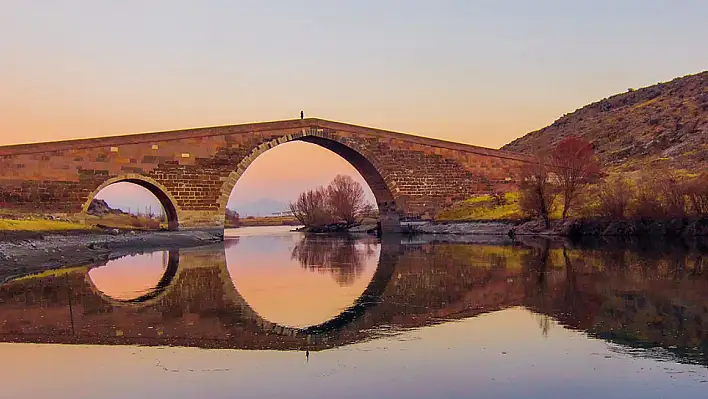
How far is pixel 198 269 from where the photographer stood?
20.3 metres

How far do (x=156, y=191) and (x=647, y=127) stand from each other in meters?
50.0

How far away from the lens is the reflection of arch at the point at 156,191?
33331 mm

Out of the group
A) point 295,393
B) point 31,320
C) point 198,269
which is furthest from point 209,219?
point 295,393

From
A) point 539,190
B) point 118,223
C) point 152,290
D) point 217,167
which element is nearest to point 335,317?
point 152,290

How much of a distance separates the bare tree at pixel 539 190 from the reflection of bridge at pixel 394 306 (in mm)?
15530

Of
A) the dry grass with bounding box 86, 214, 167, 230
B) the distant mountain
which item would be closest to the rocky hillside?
the dry grass with bounding box 86, 214, 167, 230

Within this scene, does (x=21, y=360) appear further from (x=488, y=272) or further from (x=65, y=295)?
(x=488, y=272)

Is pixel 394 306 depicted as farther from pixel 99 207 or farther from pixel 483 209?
pixel 99 207

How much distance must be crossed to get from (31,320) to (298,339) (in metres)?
5.01

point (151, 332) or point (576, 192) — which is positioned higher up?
point (576, 192)

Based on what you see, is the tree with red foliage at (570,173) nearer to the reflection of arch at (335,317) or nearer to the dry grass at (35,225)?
the reflection of arch at (335,317)

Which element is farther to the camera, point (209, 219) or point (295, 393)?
point (209, 219)

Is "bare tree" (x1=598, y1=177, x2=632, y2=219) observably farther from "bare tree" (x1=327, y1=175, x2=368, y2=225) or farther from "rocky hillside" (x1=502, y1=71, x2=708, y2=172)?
"bare tree" (x1=327, y1=175, x2=368, y2=225)

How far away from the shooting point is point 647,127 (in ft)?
205
